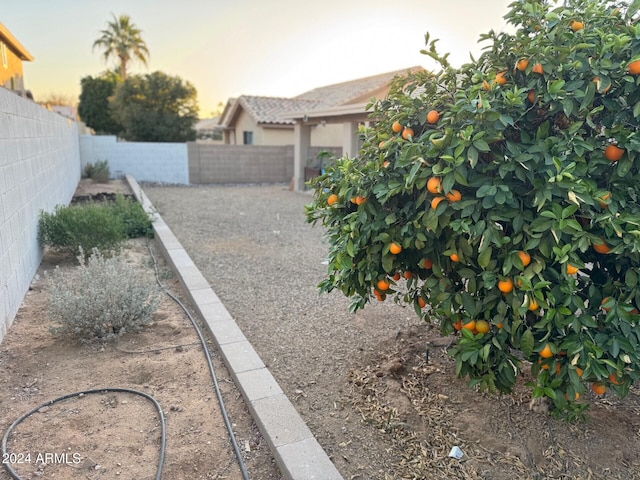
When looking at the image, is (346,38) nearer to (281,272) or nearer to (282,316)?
(281,272)

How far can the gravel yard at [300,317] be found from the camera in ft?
9.32

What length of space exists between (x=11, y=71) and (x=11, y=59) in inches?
11.6

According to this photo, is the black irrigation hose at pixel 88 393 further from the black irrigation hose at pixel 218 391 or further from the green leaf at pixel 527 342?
the green leaf at pixel 527 342

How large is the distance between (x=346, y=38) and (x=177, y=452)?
10196 mm

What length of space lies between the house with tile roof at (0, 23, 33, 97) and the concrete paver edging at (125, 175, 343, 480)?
717 cm

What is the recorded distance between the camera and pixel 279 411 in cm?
286

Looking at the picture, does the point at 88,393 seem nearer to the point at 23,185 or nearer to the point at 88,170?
the point at 23,185

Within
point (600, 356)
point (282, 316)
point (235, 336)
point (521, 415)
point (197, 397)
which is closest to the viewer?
point (600, 356)

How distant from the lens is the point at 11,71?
34.7 feet

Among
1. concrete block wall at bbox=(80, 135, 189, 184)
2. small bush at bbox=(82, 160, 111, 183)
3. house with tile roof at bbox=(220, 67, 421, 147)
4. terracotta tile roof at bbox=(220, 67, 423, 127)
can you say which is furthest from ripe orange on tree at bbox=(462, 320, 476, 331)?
terracotta tile roof at bbox=(220, 67, 423, 127)

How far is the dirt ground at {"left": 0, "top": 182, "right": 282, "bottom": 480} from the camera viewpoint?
243 cm

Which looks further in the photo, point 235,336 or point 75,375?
point 235,336

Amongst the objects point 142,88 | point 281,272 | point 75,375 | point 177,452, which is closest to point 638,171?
point 177,452

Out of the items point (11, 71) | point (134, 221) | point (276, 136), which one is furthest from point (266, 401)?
point (276, 136)
